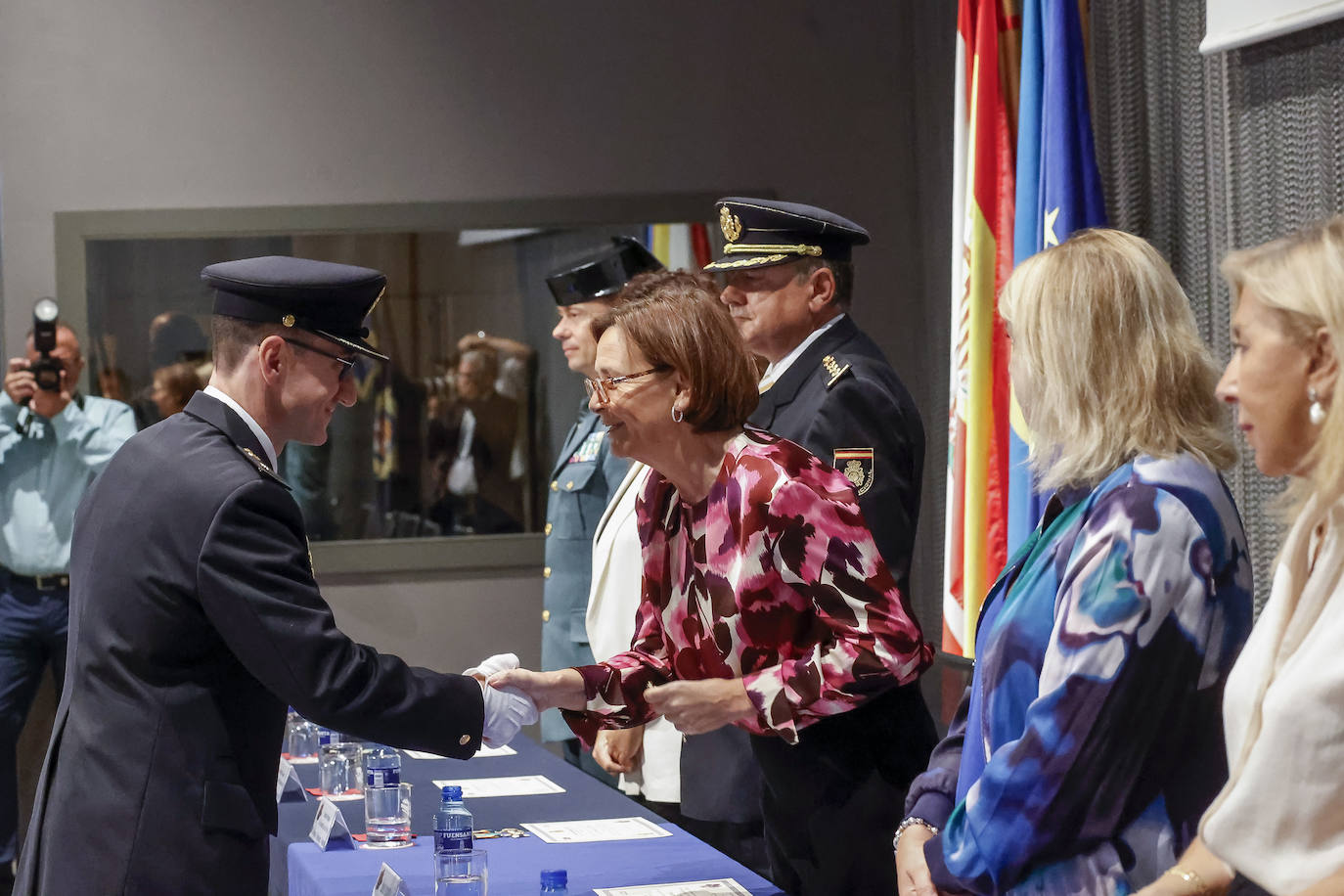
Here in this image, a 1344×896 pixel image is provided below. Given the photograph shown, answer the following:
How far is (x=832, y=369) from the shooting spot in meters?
2.76

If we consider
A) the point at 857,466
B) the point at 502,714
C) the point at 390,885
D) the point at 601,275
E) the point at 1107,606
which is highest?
the point at 601,275

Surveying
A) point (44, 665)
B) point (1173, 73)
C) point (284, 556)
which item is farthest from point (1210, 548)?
point (44, 665)

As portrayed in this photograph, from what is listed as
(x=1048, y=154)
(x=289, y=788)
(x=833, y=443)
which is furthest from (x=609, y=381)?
(x=1048, y=154)

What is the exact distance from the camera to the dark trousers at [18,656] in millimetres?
4672

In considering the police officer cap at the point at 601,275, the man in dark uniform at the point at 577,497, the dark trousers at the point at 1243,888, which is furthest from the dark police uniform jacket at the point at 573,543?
the dark trousers at the point at 1243,888

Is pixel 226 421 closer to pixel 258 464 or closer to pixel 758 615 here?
pixel 258 464

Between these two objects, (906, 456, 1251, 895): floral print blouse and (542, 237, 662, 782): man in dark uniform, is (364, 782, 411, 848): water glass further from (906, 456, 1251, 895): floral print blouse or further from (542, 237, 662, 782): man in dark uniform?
(542, 237, 662, 782): man in dark uniform

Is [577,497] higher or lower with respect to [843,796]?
higher

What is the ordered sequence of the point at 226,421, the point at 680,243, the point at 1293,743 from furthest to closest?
1. the point at 680,243
2. the point at 226,421
3. the point at 1293,743

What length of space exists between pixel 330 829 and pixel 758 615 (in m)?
0.78

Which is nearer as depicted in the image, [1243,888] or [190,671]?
[1243,888]

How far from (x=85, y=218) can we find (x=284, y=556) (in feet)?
12.1

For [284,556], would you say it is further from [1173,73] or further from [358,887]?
[1173,73]

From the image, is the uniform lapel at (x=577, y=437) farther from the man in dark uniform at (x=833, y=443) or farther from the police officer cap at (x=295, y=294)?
the police officer cap at (x=295, y=294)
